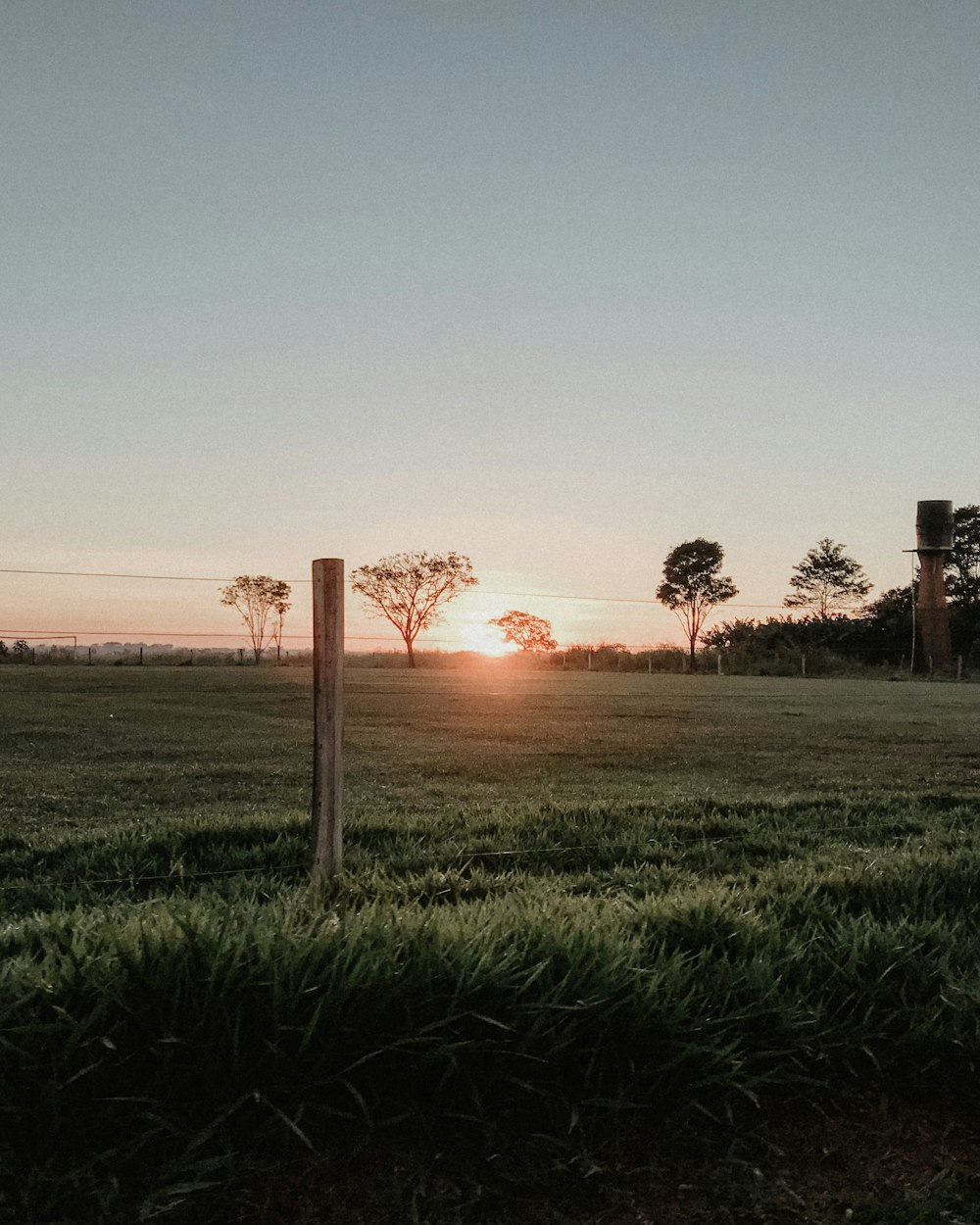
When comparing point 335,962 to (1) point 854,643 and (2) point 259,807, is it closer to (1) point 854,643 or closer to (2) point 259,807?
(2) point 259,807

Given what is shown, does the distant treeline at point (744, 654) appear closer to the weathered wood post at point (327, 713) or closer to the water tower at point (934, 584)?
the water tower at point (934, 584)

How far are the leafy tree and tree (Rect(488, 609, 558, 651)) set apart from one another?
26217 millimetres

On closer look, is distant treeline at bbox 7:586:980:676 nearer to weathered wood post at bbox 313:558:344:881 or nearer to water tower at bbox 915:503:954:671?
water tower at bbox 915:503:954:671

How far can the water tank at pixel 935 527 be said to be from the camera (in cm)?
4575

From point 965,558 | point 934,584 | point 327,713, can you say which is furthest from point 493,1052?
point 965,558

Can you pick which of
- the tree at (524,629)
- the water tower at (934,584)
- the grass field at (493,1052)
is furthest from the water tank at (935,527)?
the grass field at (493,1052)

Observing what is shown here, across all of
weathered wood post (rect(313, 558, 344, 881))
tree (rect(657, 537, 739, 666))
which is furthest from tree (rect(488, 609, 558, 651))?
weathered wood post (rect(313, 558, 344, 881))

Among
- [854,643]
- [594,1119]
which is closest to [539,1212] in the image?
[594,1119]

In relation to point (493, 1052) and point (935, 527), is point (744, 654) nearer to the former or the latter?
point (935, 527)

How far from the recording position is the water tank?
45.8m

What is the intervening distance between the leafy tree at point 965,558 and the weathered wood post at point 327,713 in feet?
204

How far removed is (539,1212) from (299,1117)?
2.03 feet

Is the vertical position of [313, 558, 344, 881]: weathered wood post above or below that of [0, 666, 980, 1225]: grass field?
above

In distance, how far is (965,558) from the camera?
6312 cm
